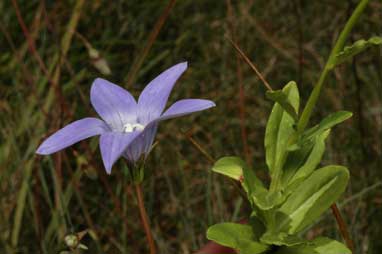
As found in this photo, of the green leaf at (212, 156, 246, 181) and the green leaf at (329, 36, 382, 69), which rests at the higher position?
the green leaf at (329, 36, 382, 69)

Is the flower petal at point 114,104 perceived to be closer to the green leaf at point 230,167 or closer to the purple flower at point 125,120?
the purple flower at point 125,120

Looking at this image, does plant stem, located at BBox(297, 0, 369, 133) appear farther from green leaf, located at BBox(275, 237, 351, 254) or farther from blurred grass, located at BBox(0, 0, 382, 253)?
blurred grass, located at BBox(0, 0, 382, 253)

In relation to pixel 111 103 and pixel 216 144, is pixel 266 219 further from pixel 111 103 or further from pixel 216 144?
pixel 216 144

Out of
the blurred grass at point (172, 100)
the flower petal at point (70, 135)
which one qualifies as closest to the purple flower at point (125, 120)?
the flower petal at point (70, 135)

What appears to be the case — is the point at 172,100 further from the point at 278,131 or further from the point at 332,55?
the point at 332,55

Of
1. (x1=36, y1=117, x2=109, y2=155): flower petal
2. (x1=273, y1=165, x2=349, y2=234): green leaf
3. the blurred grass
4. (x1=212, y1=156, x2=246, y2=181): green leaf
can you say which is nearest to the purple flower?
(x1=36, y1=117, x2=109, y2=155): flower petal

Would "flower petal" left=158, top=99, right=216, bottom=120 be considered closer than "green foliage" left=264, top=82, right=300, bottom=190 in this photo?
Yes

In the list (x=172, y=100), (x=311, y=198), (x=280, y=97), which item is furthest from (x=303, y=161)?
(x=172, y=100)
